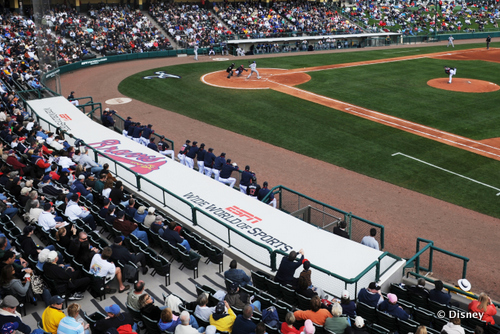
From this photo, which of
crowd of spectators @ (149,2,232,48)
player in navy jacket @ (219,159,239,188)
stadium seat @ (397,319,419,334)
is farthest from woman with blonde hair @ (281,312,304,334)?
crowd of spectators @ (149,2,232,48)

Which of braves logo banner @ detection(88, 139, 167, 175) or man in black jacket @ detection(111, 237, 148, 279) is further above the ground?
braves logo banner @ detection(88, 139, 167, 175)

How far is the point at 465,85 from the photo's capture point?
33375 millimetres

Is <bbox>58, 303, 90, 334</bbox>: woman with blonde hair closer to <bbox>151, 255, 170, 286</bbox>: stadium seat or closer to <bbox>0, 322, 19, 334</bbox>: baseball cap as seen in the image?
<bbox>0, 322, 19, 334</bbox>: baseball cap

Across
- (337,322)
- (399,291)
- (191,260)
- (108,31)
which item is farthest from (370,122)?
(108,31)

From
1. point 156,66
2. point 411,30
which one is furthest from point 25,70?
point 411,30

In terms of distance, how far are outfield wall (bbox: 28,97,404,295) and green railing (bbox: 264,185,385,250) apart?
1155mm

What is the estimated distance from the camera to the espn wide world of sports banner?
35.3 ft

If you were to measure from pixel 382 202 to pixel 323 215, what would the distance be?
3531 mm

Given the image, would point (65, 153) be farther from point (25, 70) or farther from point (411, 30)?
point (411, 30)

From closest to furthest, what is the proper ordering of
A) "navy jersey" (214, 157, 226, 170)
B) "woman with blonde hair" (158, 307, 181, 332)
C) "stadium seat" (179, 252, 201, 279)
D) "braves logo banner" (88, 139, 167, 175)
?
1. "woman with blonde hair" (158, 307, 181, 332)
2. "stadium seat" (179, 252, 201, 279)
3. "braves logo banner" (88, 139, 167, 175)
4. "navy jersey" (214, 157, 226, 170)

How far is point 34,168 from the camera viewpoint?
45.8 feet

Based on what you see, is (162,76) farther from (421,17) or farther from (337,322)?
(421,17)

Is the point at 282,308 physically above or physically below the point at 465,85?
below

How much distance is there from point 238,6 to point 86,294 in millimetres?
55798
